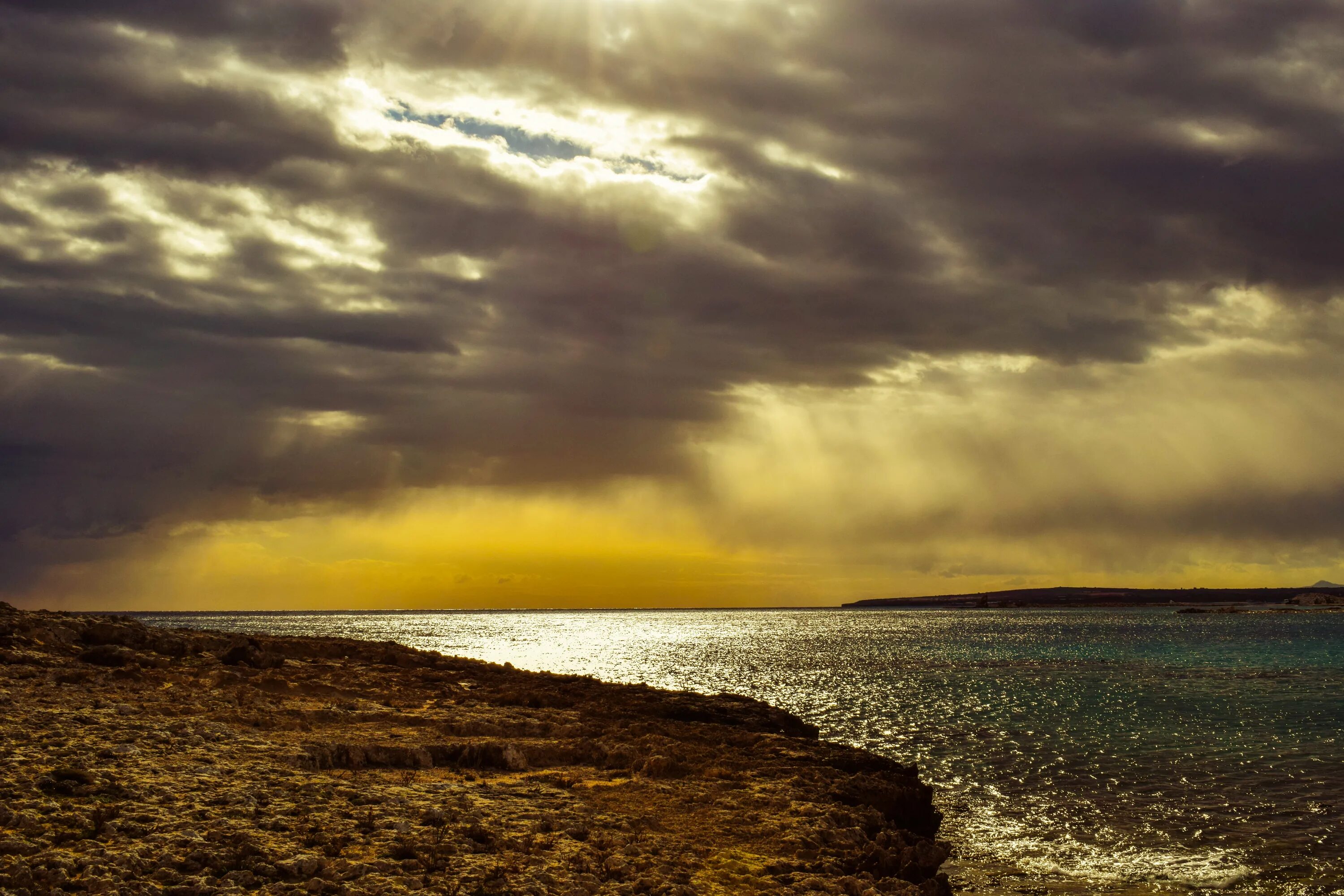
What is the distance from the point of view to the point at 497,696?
29766 mm

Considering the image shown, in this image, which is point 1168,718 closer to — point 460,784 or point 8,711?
point 460,784

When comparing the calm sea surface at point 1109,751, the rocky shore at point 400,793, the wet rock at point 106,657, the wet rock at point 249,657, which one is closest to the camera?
the rocky shore at point 400,793

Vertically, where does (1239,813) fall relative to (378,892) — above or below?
below

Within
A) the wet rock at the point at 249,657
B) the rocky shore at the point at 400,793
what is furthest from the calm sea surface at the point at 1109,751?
the wet rock at the point at 249,657

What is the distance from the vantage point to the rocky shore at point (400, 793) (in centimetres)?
1242

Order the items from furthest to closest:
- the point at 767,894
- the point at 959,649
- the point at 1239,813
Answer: the point at 959,649
the point at 1239,813
the point at 767,894

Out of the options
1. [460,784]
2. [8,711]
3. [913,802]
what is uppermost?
[8,711]

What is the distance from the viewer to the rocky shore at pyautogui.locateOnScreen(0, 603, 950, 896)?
40.8 feet

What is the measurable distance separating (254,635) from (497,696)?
11.7 metres

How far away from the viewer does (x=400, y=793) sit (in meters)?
16.2

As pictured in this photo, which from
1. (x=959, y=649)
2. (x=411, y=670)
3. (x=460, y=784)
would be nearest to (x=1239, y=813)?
(x=460, y=784)

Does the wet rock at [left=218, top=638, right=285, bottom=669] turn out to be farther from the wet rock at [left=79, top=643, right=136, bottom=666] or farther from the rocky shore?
the wet rock at [left=79, top=643, right=136, bottom=666]

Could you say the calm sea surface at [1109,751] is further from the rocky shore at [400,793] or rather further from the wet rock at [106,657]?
the wet rock at [106,657]

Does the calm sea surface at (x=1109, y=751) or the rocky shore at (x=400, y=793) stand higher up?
the rocky shore at (x=400, y=793)
